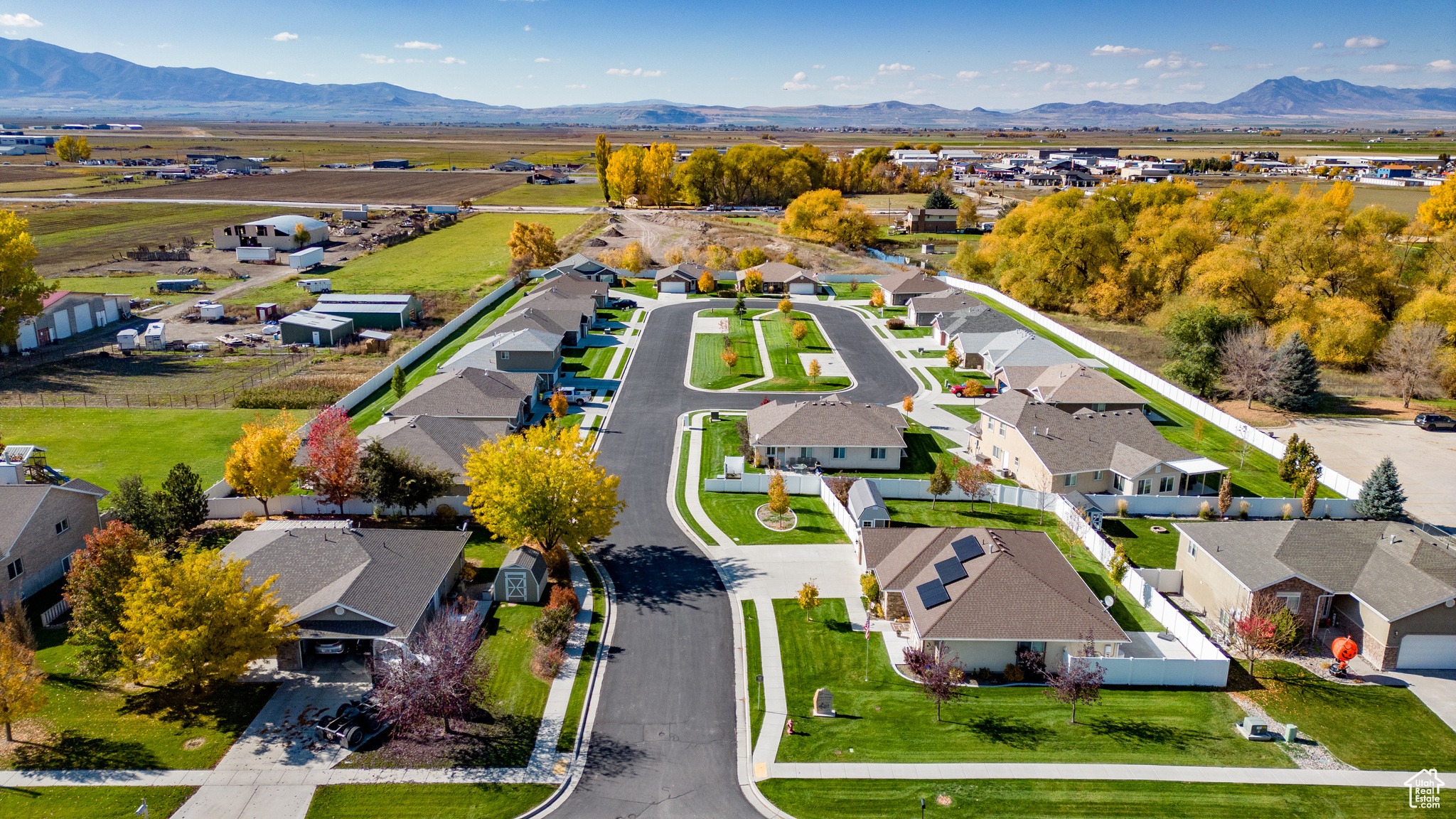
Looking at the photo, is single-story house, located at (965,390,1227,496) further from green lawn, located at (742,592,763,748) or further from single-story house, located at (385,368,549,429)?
single-story house, located at (385,368,549,429)

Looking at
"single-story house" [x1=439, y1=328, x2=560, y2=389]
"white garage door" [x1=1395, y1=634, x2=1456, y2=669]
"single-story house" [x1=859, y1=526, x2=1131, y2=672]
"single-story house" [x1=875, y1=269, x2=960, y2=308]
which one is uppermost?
"single-story house" [x1=875, y1=269, x2=960, y2=308]

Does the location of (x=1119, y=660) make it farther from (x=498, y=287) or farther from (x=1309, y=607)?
(x=498, y=287)

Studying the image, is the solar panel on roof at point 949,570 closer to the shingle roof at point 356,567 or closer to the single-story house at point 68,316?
the shingle roof at point 356,567

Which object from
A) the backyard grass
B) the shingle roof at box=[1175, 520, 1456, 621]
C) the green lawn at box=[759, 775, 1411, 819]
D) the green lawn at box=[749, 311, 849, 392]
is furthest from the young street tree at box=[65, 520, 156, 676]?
the green lawn at box=[749, 311, 849, 392]

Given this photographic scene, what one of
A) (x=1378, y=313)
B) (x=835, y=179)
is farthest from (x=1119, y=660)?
(x=835, y=179)

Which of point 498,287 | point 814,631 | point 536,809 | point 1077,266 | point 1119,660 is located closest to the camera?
point 536,809

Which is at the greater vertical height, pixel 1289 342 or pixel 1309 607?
pixel 1289 342

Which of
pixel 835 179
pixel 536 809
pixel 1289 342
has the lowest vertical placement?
pixel 536 809

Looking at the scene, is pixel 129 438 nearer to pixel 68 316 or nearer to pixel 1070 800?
pixel 68 316
